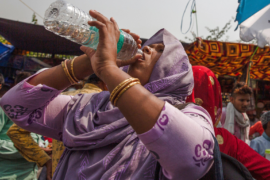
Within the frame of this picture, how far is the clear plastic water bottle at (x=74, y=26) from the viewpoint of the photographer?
1.08 m

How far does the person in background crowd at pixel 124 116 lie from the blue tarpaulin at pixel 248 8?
2046 millimetres

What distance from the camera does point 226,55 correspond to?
5363 millimetres

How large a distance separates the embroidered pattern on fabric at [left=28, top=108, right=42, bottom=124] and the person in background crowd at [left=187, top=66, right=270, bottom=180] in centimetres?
129

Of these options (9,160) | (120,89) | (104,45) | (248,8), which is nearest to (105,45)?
(104,45)

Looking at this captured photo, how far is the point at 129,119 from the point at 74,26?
0.74 meters

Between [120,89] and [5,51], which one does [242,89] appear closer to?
[120,89]

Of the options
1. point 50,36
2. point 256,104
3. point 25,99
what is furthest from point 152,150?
point 256,104

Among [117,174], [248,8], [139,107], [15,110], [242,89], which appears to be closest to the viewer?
[139,107]

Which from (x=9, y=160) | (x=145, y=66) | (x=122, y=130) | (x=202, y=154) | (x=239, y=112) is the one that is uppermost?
(x=145, y=66)

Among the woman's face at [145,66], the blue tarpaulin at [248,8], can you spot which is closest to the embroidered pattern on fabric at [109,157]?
the woman's face at [145,66]

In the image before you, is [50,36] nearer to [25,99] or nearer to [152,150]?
[25,99]

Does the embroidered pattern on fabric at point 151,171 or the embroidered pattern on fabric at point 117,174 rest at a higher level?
the embroidered pattern on fabric at point 151,171

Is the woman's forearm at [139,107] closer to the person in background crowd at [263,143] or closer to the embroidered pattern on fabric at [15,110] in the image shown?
the embroidered pattern on fabric at [15,110]

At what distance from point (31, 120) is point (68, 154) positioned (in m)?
0.31
